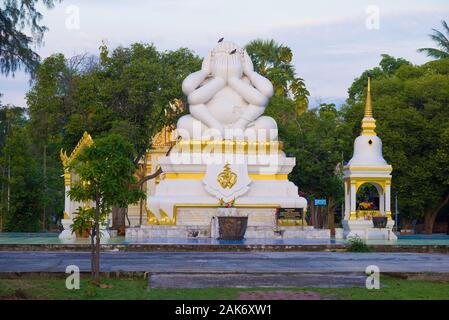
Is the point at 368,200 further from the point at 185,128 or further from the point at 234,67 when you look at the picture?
the point at 185,128

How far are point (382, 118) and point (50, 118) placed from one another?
16467mm

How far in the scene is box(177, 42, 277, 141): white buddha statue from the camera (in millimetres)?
35875

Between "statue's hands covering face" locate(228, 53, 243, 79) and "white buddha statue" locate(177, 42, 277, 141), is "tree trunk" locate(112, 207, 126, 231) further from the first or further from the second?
"statue's hands covering face" locate(228, 53, 243, 79)

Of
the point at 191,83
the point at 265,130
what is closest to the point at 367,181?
the point at 265,130

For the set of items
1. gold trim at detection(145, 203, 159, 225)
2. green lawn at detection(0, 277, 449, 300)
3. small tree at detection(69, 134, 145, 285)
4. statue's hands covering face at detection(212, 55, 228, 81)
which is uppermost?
statue's hands covering face at detection(212, 55, 228, 81)

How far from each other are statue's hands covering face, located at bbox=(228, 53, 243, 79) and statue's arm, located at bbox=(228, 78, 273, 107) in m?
0.26

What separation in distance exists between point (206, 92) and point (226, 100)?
106cm

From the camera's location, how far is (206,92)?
1427 inches

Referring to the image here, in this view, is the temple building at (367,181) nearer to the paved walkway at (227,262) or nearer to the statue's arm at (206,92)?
the statue's arm at (206,92)

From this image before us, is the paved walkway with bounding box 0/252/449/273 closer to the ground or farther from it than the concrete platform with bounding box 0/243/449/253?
closer to the ground

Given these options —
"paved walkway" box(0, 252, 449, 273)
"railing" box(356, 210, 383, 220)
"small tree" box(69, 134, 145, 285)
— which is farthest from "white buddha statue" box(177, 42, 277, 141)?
"small tree" box(69, 134, 145, 285)

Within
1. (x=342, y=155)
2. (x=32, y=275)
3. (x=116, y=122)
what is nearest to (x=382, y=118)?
(x=342, y=155)

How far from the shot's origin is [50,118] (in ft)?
131

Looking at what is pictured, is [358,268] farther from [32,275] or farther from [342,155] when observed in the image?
[342,155]
